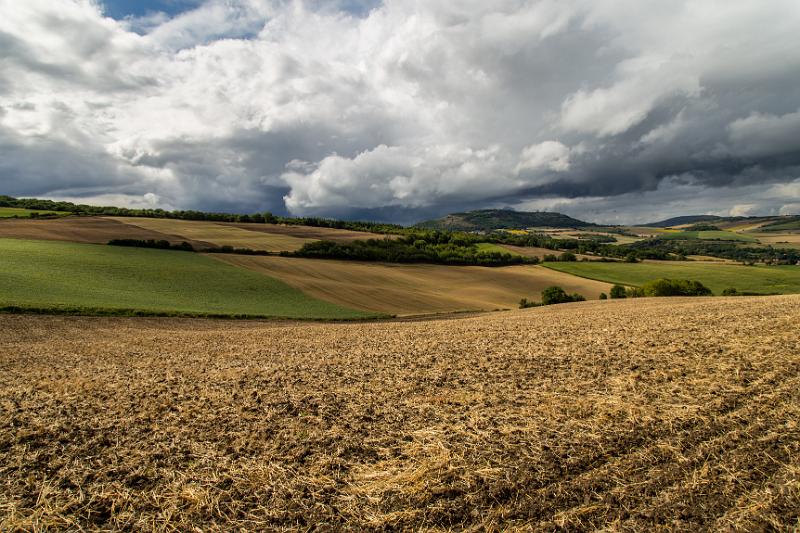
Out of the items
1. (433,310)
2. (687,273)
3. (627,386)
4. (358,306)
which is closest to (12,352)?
(627,386)

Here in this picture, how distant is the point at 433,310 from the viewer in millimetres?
52031

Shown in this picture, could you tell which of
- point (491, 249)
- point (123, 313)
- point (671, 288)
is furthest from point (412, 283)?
point (491, 249)

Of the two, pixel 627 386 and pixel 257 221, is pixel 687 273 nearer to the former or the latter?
pixel 627 386

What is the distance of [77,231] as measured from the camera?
73.8m

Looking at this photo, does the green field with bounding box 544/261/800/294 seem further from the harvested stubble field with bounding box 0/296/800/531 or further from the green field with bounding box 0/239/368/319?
the harvested stubble field with bounding box 0/296/800/531

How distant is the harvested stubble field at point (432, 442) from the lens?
5.22 m

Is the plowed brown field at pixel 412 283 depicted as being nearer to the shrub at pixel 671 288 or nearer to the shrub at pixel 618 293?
the shrub at pixel 618 293

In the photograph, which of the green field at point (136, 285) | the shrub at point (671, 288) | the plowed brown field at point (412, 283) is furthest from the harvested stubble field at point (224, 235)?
the shrub at point (671, 288)

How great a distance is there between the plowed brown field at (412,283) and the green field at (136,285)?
466cm

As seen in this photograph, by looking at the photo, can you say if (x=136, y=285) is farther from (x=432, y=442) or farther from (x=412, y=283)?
(x=432, y=442)

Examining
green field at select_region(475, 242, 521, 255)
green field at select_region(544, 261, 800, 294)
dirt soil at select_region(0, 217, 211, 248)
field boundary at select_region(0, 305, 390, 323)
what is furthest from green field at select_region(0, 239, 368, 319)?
green field at select_region(475, 242, 521, 255)

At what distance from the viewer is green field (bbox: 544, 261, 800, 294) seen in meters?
72.9

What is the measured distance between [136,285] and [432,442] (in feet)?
171

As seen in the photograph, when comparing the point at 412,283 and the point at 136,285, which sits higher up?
the point at 136,285
